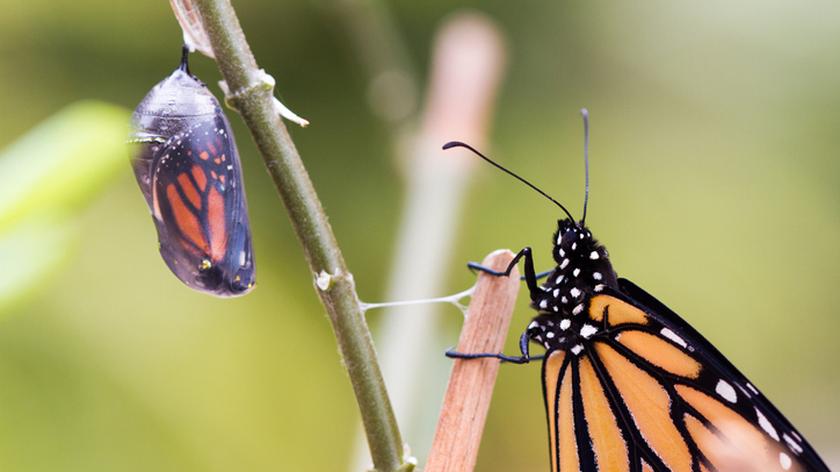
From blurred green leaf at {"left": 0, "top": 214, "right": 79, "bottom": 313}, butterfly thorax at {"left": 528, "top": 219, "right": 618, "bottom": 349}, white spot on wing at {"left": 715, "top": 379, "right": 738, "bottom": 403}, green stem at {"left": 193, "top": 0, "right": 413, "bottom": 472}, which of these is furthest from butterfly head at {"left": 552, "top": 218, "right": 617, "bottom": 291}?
blurred green leaf at {"left": 0, "top": 214, "right": 79, "bottom": 313}

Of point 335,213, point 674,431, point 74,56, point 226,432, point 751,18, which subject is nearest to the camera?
point 674,431

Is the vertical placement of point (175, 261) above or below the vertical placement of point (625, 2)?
below

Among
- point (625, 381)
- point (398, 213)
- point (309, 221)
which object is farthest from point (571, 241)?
point (398, 213)

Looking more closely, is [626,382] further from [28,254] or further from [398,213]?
[398,213]

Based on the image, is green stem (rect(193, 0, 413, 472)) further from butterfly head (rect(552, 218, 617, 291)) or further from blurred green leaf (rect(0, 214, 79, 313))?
butterfly head (rect(552, 218, 617, 291))

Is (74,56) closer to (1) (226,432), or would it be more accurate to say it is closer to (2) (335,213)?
(2) (335,213)

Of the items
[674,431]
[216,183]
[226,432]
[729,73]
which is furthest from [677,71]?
[216,183]

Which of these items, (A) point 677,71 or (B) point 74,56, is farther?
(A) point 677,71

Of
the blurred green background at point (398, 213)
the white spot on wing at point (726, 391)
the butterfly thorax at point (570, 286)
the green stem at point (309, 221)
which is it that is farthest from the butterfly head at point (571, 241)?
the blurred green background at point (398, 213)

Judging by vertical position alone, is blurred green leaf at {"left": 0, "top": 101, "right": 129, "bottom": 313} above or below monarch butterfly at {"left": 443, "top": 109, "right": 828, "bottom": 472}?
above

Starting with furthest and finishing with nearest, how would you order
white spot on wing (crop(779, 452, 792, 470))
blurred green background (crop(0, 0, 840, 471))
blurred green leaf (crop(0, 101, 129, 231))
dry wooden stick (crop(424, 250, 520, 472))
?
blurred green background (crop(0, 0, 840, 471)), white spot on wing (crop(779, 452, 792, 470)), dry wooden stick (crop(424, 250, 520, 472)), blurred green leaf (crop(0, 101, 129, 231))
